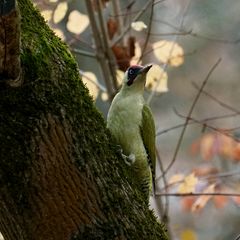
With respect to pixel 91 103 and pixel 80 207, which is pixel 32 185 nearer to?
pixel 80 207

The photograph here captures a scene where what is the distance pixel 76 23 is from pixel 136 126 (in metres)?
1.50

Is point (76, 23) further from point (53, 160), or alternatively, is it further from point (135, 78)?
point (53, 160)

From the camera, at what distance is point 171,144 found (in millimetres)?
11180

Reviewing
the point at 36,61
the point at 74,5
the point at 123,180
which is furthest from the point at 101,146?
the point at 74,5

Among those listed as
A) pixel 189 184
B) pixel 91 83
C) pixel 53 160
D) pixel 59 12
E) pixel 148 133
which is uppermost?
pixel 59 12

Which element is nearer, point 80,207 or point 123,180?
point 80,207

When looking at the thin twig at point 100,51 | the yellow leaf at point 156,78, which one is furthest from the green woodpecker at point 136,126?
the yellow leaf at point 156,78

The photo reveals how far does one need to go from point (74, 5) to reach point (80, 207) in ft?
24.9

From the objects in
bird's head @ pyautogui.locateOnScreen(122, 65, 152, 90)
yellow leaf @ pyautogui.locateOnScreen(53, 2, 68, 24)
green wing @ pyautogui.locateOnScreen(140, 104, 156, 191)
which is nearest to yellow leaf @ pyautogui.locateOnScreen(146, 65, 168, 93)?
yellow leaf @ pyautogui.locateOnScreen(53, 2, 68, 24)

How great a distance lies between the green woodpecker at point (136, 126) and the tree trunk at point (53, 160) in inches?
30.8

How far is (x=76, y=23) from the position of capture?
15.7 ft

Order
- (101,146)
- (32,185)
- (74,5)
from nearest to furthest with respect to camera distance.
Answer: (32,185) → (101,146) → (74,5)

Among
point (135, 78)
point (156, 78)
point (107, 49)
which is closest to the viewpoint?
point (135, 78)

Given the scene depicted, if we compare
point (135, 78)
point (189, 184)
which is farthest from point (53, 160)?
point (189, 184)
